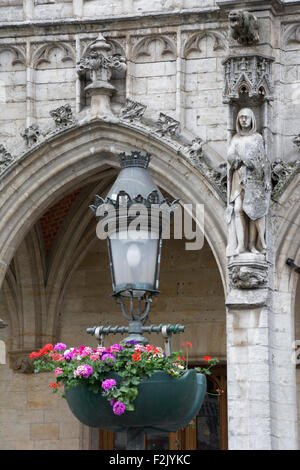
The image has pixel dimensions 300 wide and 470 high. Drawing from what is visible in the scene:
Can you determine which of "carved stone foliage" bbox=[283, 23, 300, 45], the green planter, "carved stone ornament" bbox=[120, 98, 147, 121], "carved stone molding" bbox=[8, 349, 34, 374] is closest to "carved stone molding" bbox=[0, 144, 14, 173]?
"carved stone ornament" bbox=[120, 98, 147, 121]

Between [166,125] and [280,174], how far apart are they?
1.29 meters

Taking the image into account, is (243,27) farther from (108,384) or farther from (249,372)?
(108,384)

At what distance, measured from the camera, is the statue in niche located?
12844 mm

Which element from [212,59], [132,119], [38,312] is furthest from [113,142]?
[38,312]

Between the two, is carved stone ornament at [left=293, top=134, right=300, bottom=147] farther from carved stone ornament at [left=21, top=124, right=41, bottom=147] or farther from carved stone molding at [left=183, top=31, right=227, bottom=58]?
carved stone ornament at [left=21, top=124, right=41, bottom=147]

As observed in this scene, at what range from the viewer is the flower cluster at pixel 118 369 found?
7.76 meters

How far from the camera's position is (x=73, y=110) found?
14.1 meters

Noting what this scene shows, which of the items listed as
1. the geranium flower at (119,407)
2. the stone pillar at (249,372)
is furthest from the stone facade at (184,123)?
the geranium flower at (119,407)

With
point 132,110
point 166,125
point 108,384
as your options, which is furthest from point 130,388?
point 132,110

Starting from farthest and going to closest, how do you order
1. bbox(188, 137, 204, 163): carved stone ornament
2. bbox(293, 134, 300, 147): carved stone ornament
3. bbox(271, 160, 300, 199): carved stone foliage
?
1. bbox(188, 137, 204, 163): carved stone ornament
2. bbox(293, 134, 300, 147): carved stone ornament
3. bbox(271, 160, 300, 199): carved stone foliage

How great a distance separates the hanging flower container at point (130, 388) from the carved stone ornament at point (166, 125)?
5.89 metres

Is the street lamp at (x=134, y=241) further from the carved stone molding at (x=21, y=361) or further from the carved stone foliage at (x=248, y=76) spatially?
the carved stone molding at (x=21, y=361)

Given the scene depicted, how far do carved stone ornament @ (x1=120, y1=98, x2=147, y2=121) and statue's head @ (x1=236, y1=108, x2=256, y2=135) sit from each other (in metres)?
1.20

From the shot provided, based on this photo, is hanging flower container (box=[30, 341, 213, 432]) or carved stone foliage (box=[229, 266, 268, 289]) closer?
hanging flower container (box=[30, 341, 213, 432])
